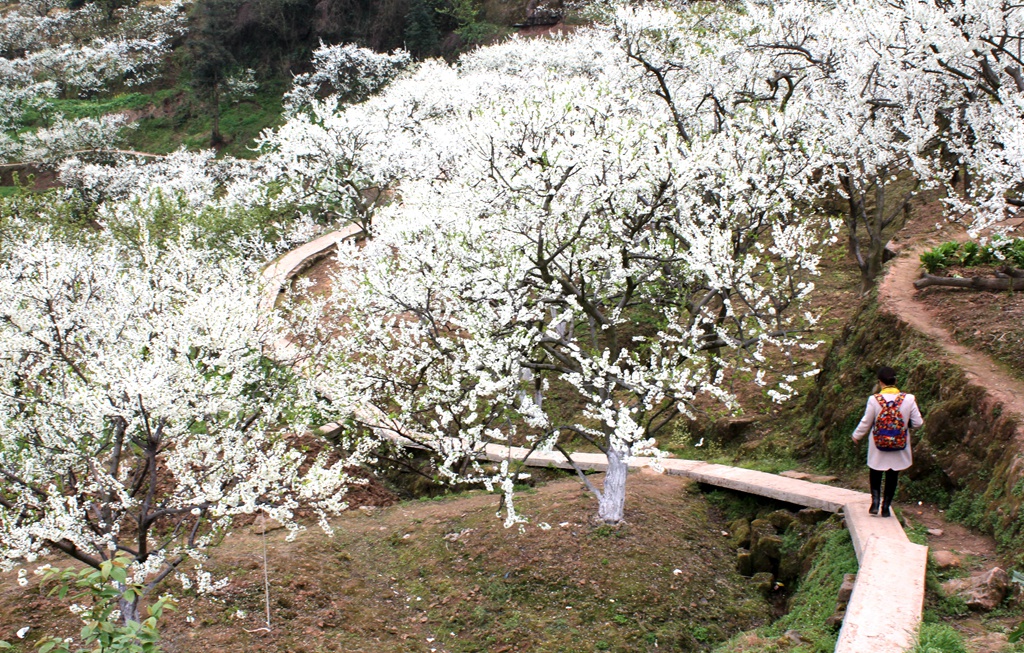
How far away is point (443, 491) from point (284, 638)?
541 cm

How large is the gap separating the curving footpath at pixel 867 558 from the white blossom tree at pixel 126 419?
2950 mm

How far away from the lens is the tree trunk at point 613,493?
9.14 metres

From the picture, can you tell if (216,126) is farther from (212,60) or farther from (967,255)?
(967,255)

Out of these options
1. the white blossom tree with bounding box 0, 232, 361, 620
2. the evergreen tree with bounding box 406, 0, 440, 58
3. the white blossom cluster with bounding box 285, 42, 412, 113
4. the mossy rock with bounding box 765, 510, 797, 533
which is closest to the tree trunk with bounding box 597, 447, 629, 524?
the mossy rock with bounding box 765, 510, 797, 533

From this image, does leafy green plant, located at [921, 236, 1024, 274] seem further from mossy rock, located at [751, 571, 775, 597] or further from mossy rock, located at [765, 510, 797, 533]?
mossy rock, located at [751, 571, 775, 597]

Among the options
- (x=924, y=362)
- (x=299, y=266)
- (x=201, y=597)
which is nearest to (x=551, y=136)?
(x=924, y=362)

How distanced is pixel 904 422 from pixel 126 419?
23.9 ft

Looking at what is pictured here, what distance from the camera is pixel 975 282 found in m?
10.3

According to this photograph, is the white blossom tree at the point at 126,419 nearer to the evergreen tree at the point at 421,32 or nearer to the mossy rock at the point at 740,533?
the mossy rock at the point at 740,533

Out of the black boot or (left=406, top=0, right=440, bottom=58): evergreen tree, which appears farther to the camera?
(left=406, top=0, right=440, bottom=58): evergreen tree

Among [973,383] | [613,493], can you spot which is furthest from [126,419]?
[973,383]

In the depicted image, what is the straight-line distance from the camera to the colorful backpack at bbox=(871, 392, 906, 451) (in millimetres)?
7082

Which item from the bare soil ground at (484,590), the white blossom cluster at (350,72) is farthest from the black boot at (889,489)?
the white blossom cluster at (350,72)

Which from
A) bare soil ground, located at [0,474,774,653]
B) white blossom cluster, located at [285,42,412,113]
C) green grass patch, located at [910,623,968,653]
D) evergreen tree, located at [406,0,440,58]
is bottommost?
bare soil ground, located at [0,474,774,653]
